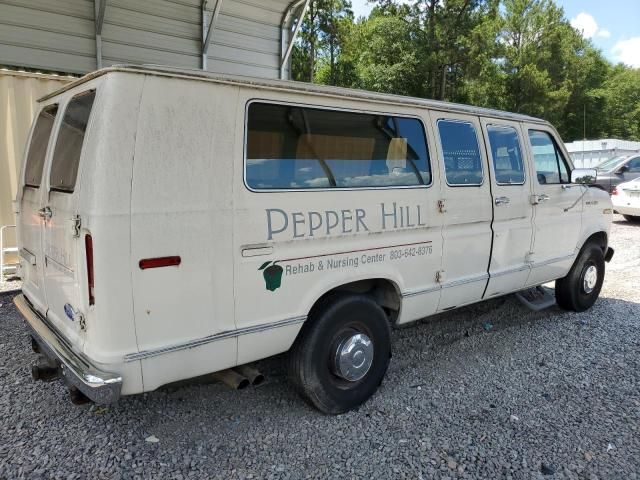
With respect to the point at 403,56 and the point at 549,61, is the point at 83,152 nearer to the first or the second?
the point at 403,56

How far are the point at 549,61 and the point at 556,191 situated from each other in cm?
3613

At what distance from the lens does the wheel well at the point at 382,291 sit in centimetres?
344

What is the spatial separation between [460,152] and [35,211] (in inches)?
126

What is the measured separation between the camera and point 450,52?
81.8 ft

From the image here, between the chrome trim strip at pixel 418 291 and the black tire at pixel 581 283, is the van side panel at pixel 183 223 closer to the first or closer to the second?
the chrome trim strip at pixel 418 291

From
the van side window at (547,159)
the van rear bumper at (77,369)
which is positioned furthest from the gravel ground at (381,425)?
the van side window at (547,159)

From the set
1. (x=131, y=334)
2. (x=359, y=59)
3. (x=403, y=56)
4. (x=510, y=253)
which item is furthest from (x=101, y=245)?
(x=359, y=59)

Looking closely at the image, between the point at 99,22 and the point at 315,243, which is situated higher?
the point at 99,22

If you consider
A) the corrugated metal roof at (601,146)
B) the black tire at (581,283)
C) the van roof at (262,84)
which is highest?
the corrugated metal roof at (601,146)

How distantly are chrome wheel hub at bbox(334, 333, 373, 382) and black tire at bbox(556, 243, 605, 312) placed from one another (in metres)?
3.16

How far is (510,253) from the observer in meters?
4.42

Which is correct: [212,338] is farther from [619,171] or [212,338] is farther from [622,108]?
[622,108]

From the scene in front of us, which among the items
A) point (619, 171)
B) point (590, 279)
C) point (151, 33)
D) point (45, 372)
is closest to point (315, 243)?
point (45, 372)

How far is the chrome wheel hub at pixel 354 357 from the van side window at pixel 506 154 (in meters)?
1.98
